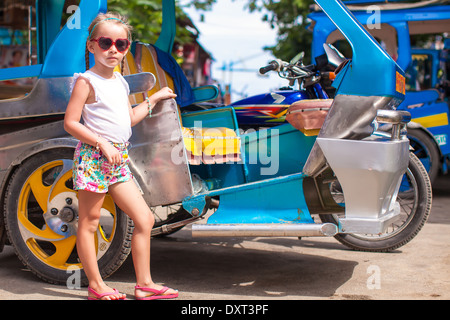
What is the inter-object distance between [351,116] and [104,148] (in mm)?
1408

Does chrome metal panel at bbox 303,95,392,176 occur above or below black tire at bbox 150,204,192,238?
above

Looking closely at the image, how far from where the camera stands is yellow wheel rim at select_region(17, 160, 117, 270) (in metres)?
3.74

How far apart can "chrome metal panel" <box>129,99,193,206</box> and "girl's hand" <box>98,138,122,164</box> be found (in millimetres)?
571

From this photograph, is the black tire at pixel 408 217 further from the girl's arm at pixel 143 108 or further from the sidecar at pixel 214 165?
the girl's arm at pixel 143 108

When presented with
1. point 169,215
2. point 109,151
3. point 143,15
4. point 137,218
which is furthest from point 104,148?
point 143,15

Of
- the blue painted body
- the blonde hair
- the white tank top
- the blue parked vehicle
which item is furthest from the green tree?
the white tank top

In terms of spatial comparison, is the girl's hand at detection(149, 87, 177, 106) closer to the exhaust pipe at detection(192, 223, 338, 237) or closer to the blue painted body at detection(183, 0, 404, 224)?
the blue painted body at detection(183, 0, 404, 224)

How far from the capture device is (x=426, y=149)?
773cm

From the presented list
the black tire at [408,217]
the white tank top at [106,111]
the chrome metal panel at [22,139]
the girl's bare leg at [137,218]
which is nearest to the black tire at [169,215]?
the girl's bare leg at [137,218]

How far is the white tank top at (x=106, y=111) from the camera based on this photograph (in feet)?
10.6

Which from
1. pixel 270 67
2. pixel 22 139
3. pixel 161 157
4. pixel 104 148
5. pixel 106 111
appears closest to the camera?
pixel 104 148

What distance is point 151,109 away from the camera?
3627 mm

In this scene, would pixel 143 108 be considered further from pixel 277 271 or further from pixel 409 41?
pixel 409 41

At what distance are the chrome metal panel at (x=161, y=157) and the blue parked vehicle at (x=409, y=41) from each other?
4155 millimetres
